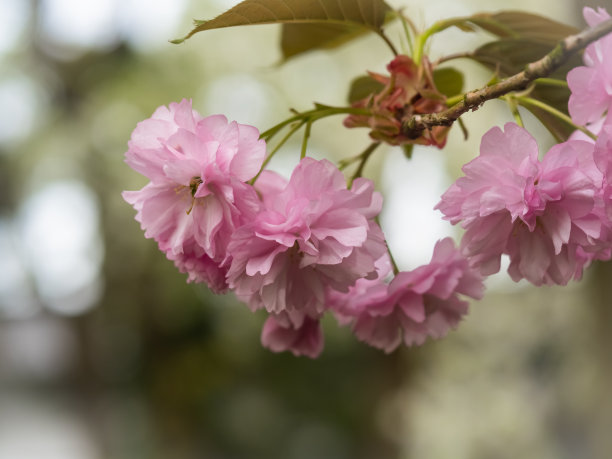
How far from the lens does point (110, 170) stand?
2895 mm

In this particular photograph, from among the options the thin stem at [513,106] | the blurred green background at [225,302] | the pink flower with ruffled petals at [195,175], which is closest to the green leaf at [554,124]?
the thin stem at [513,106]

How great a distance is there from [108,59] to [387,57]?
1391 millimetres

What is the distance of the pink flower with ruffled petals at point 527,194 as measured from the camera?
10.3 inches

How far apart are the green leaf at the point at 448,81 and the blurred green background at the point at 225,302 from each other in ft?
5.41

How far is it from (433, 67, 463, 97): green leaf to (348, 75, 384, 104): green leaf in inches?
1.6

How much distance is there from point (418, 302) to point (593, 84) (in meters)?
0.15

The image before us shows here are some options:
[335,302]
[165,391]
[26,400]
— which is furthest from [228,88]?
[26,400]

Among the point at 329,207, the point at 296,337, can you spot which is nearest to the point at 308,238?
the point at 329,207

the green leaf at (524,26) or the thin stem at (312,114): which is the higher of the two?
the green leaf at (524,26)

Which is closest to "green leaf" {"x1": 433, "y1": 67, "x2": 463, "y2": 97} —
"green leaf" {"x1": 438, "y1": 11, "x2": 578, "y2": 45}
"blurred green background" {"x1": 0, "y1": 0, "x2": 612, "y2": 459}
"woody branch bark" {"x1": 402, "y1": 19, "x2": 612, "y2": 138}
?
"green leaf" {"x1": 438, "y1": 11, "x2": 578, "y2": 45}

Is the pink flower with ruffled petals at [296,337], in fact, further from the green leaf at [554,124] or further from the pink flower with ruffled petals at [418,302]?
the green leaf at [554,124]

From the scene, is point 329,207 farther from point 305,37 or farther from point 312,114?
point 305,37

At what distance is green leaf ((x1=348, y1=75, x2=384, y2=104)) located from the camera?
0.40m

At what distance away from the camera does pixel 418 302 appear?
36cm
